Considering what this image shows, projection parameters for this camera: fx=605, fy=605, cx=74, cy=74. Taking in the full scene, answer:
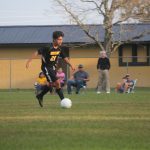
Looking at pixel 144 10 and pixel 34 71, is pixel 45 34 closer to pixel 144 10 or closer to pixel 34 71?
pixel 34 71

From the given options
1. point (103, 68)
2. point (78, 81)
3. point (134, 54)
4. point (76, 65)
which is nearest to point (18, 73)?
point (76, 65)

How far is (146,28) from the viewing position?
43938 millimetres

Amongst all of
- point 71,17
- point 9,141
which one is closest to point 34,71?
point 71,17

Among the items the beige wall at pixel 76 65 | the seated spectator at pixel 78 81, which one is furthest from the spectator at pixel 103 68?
the beige wall at pixel 76 65

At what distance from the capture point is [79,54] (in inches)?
1738

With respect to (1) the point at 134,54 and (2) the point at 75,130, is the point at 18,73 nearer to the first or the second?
(1) the point at 134,54

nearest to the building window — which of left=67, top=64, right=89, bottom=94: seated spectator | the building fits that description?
the building

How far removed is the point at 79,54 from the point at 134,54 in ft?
13.2

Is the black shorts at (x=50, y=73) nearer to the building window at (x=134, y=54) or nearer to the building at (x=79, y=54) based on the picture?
the building at (x=79, y=54)

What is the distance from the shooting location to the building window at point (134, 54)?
42.1 metres

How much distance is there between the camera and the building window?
138ft

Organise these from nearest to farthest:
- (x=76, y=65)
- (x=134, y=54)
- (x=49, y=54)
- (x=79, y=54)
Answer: (x=49, y=54) → (x=76, y=65) → (x=134, y=54) → (x=79, y=54)

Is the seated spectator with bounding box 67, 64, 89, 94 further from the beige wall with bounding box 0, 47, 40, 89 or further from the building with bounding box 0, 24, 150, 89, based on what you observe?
the beige wall with bounding box 0, 47, 40, 89

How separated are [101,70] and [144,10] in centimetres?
1207
